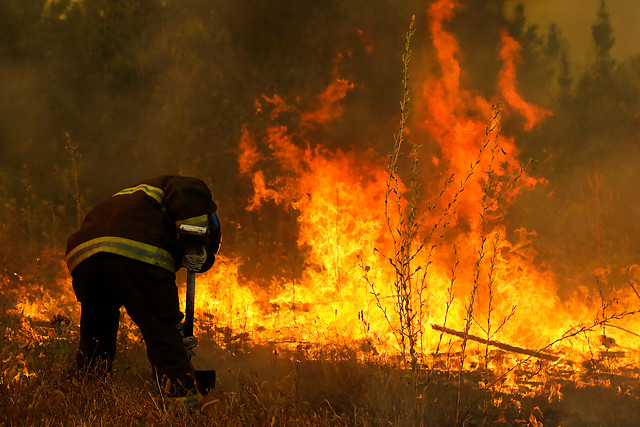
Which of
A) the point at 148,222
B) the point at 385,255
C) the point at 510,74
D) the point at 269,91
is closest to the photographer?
the point at 148,222

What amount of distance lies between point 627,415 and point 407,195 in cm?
476

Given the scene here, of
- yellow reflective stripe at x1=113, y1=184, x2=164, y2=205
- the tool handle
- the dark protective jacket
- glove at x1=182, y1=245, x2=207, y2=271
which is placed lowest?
the tool handle

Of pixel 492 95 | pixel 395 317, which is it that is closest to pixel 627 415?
pixel 395 317

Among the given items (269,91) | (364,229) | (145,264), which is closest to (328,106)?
(269,91)

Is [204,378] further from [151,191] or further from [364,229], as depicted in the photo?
[364,229]

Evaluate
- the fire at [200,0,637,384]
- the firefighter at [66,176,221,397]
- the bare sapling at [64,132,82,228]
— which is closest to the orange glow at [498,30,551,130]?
the fire at [200,0,637,384]

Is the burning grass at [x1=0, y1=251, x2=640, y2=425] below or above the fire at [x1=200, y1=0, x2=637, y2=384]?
below

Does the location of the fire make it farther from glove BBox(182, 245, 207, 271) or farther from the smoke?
glove BBox(182, 245, 207, 271)

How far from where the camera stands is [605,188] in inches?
351

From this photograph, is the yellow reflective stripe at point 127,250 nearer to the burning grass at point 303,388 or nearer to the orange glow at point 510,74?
the burning grass at point 303,388

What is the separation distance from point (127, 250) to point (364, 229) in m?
3.61

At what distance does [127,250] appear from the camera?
3461mm

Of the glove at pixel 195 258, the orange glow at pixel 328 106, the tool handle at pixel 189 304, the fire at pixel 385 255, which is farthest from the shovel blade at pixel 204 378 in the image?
the orange glow at pixel 328 106

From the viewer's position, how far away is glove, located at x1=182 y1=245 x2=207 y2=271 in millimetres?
3658
